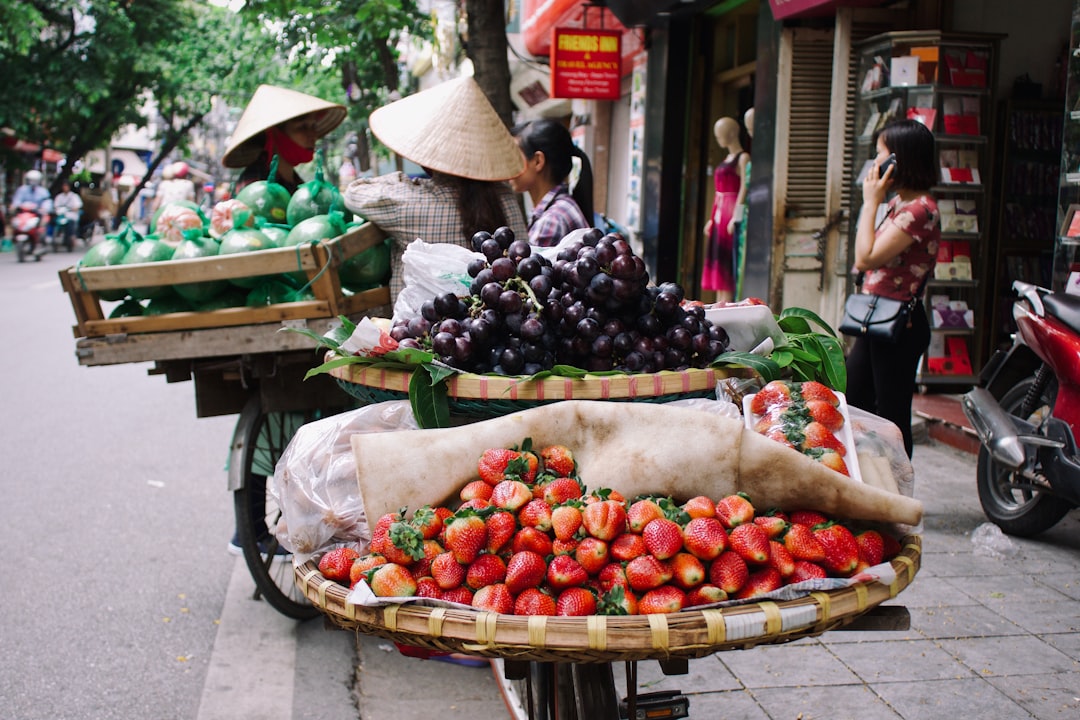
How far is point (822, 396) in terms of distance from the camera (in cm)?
201

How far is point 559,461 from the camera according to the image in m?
1.84

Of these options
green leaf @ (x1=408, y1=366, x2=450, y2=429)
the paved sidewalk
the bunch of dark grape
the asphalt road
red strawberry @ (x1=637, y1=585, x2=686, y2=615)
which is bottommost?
the asphalt road

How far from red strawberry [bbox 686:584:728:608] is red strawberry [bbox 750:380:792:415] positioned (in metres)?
0.52

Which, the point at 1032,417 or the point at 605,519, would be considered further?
the point at 1032,417

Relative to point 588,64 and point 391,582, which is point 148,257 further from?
point 588,64

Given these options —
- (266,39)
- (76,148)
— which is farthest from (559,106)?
(76,148)

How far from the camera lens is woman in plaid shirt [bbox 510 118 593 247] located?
3.95 meters

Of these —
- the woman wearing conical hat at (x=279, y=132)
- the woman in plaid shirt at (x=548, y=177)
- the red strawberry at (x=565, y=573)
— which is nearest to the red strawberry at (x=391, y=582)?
the red strawberry at (x=565, y=573)

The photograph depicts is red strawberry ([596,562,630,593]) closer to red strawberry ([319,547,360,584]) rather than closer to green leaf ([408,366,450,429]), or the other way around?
red strawberry ([319,547,360,584])

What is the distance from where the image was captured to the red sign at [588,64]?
34.4ft

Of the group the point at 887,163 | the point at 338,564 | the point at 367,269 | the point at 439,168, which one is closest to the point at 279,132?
the point at 367,269

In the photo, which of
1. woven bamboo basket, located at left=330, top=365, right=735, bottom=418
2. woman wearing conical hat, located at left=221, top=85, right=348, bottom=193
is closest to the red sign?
woman wearing conical hat, located at left=221, top=85, right=348, bottom=193

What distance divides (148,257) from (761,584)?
2.63 m

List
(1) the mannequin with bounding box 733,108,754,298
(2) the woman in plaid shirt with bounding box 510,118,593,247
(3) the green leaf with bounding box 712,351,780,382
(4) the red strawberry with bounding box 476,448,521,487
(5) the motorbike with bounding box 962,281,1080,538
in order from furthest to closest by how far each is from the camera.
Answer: (1) the mannequin with bounding box 733,108,754,298
(5) the motorbike with bounding box 962,281,1080,538
(2) the woman in plaid shirt with bounding box 510,118,593,247
(3) the green leaf with bounding box 712,351,780,382
(4) the red strawberry with bounding box 476,448,521,487
